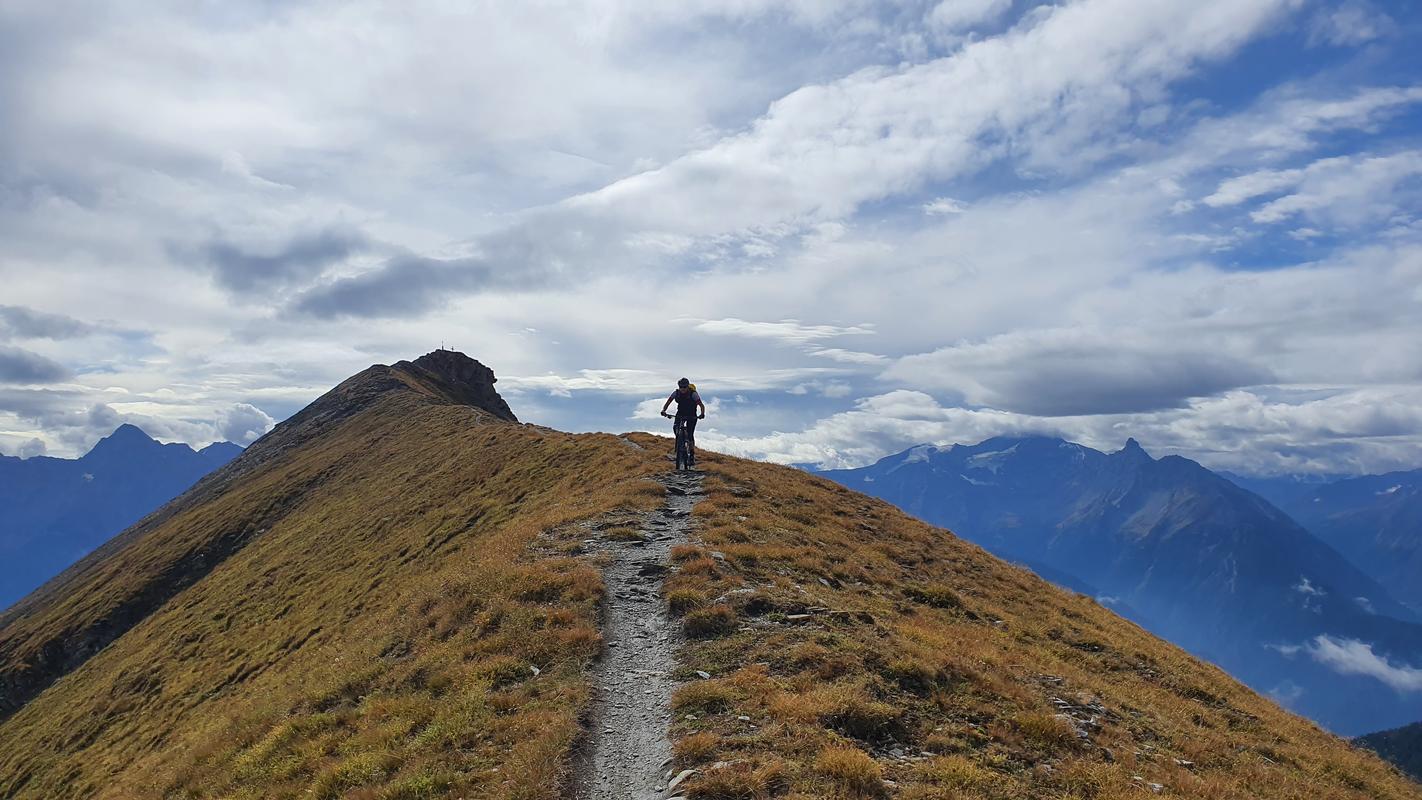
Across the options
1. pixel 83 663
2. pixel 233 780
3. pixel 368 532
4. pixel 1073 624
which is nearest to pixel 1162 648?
pixel 1073 624

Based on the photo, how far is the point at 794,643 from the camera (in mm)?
15086

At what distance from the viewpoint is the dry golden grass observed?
10695 mm

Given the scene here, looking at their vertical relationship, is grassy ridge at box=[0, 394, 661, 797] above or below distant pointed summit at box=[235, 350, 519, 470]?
below

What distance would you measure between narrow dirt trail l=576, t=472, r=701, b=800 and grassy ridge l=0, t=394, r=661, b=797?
57 cm

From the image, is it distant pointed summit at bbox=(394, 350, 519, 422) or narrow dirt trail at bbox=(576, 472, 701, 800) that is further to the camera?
distant pointed summit at bbox=(394, 350, 519, 422)

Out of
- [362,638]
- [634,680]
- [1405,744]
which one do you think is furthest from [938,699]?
[1405,744]

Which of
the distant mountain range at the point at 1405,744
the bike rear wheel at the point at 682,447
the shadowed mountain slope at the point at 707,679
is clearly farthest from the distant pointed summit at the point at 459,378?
the distant mountain range at the point at 1405,744

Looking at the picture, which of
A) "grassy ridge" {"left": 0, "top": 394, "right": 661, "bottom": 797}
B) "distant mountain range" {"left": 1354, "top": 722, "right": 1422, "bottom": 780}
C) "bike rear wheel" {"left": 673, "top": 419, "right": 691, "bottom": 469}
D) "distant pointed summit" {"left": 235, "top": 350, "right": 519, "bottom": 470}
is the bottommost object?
"distant mountain range" {"left": 1354, "top": 722, "right": 1422, "bottom": 780}

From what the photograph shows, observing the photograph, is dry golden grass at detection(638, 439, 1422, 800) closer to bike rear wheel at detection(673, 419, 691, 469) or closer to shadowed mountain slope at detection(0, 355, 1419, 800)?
shadowed mountain slope at detection(0, 355, 1419, 800)

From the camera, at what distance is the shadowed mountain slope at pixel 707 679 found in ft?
37.0

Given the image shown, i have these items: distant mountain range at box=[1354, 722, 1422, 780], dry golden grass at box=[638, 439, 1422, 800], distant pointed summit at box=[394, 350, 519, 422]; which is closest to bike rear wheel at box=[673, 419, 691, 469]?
dry golden grass at box=[638, 439, 1422, 800]

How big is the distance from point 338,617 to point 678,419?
20.1m

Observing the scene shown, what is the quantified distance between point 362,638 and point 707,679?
1419 centimetres

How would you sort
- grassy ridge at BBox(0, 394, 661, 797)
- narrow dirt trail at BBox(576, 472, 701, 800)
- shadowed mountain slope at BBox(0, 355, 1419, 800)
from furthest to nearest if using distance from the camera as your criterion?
1. grassy ridge at BBox(0, 394, 661, 797)
2. shadowed mountain slope at BBox(0, 355, 1419, 800)
3. narrow dirt trail at BBox(576, 472, 701, 800)
